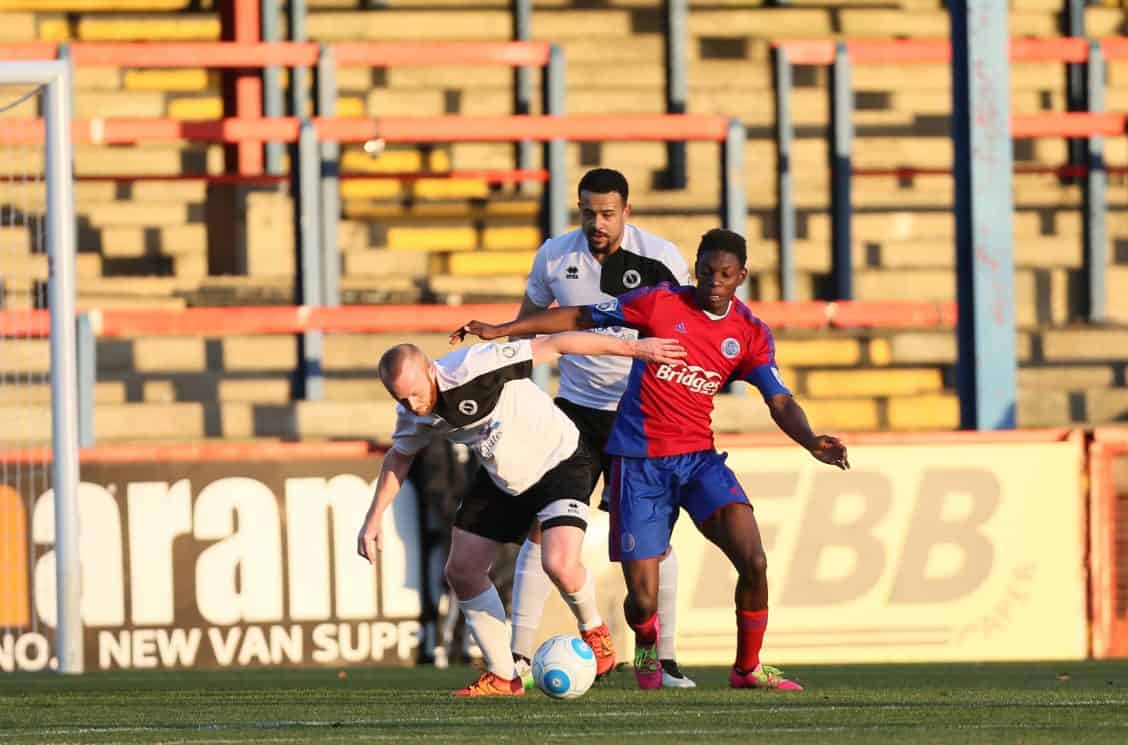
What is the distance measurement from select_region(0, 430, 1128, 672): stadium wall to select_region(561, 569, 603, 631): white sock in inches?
62.7

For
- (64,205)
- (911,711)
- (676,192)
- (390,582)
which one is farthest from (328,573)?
(676,192)

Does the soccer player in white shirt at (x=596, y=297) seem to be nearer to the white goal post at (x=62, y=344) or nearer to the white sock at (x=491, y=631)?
the white sock at (x=491, y=631)

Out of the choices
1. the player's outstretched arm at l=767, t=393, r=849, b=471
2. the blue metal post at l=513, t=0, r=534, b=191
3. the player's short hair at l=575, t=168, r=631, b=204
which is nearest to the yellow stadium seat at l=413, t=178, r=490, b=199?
the blue metal post at l=513, t=0, r=534, b=191

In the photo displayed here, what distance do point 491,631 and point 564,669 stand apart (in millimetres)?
600

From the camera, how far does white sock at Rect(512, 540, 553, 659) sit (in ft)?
27.3

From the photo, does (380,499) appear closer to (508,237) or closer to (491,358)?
(491,358)

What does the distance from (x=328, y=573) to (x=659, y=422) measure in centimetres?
240

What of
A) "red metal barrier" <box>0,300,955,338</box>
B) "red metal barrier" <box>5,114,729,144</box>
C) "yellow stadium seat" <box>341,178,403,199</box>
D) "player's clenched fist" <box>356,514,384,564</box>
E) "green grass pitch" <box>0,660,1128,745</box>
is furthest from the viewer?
"yellow stadium seat" <box>341,178,403,199</box>

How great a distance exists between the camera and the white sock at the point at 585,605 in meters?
7.99

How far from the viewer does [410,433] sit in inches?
303

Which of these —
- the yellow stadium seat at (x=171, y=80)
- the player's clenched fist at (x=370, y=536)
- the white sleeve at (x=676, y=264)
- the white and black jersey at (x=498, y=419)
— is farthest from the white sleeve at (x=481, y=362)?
the yellow stadium seat at (x=171, y=80)

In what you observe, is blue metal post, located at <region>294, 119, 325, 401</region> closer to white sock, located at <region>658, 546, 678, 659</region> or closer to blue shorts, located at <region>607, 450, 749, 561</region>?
white sock, located at <region>658, 546, 678, 659</region>

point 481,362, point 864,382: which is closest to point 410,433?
point 481,362

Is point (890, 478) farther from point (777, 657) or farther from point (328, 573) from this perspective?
point (328, 573)
